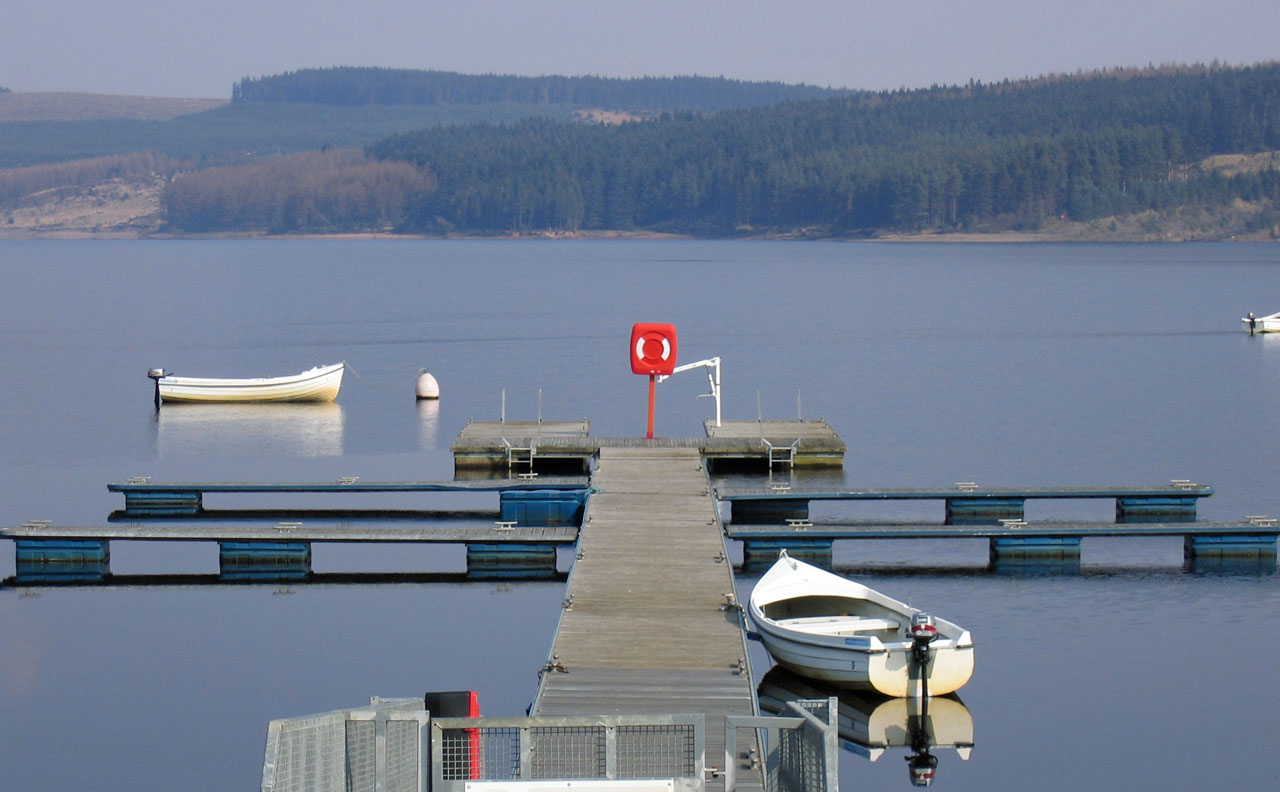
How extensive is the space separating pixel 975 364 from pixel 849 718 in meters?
43.4

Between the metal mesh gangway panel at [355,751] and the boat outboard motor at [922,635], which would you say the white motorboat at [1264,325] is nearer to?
the boat outboard motor at [922,635]

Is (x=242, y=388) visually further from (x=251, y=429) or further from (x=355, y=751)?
(x=355, y=751)

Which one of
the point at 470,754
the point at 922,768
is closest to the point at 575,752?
the point at 470,754

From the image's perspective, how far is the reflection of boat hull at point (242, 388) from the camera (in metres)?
46.4

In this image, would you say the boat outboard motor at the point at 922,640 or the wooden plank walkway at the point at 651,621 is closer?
the wooden plank walkway at the point at 651,621

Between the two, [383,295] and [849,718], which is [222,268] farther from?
[849,718]

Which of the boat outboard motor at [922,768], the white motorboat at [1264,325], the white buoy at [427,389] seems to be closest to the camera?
the boat outboard motor at [922,768]

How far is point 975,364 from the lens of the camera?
2357 inches

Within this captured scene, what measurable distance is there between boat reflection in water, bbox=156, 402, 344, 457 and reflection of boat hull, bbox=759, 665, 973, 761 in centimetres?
2159

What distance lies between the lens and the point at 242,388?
4644 centimetres

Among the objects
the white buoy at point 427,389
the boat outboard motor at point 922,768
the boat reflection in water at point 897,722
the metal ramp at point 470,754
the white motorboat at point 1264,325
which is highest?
the white motorboat at point 1264,325

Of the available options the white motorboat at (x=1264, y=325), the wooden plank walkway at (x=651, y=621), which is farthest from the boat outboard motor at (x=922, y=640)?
the white motorboat at (x=1264, y=325)

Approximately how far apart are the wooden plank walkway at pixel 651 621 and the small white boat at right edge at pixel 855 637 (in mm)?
797

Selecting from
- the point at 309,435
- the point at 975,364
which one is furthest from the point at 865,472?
the point at 975,364
